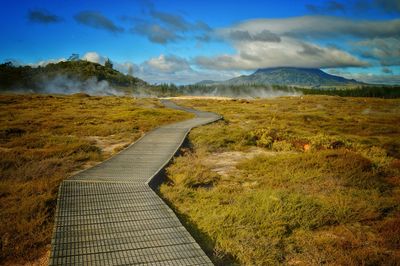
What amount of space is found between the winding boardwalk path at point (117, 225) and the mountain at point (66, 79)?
10608 cm

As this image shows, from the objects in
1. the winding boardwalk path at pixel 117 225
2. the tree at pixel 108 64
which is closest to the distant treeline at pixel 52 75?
the tree at pixel 108 64

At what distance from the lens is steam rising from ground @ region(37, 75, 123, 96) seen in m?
114

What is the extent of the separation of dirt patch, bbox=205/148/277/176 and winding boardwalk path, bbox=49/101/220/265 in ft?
11.7

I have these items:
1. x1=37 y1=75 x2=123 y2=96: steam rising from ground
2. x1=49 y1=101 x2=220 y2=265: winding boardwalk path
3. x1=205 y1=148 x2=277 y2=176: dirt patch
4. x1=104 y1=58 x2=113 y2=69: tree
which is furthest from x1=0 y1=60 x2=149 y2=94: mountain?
x1=49 y1=101 x2=220 y2=265: winding boardwalk path

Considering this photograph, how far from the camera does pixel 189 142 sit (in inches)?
782

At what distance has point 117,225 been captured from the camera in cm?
731

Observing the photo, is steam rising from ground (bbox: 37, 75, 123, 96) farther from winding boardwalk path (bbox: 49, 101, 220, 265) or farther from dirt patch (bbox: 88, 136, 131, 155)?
winding boardwalk path (bbox: 49, 101, 220, 265)

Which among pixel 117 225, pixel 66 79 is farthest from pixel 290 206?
pixel 66 79

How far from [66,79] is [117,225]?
13281cm

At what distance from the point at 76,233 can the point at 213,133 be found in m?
15.7

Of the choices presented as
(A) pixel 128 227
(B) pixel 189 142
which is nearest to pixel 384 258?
(A) pixel 128 227

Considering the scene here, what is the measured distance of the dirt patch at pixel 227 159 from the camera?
47.5 feet

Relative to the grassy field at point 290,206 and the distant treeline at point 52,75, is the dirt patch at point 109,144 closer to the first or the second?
the grassy field at point 290,206

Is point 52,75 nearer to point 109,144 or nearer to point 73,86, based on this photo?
point 73,86
